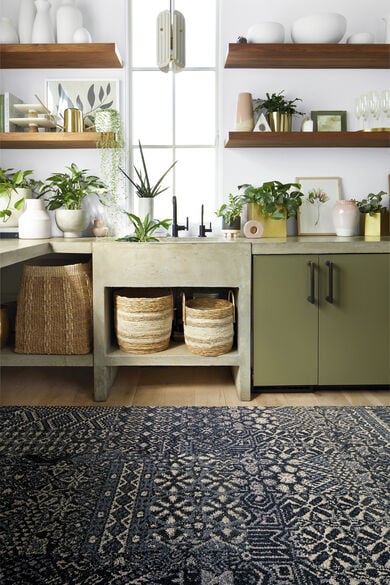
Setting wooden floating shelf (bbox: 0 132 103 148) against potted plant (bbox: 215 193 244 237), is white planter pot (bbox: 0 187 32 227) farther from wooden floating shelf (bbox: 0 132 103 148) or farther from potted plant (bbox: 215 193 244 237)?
potted plant (bbox: 215 193 244 237)

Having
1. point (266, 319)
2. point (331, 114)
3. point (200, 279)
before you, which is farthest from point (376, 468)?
point (331, 114)

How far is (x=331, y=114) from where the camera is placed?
3.89 m

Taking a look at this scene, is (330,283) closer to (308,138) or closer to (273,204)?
(273,204)

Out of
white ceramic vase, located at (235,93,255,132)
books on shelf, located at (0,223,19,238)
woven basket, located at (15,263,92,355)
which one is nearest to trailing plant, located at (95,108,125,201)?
books on shelf, located at (0,223,19,238)

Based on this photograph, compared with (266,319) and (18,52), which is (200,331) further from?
(18,52)

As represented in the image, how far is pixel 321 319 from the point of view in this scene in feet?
10.7

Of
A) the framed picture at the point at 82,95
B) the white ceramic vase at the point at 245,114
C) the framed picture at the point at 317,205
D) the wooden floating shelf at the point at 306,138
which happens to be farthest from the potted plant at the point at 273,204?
the framed picture at the point at 82,95

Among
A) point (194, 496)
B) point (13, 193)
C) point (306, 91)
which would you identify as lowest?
point (194, 496)

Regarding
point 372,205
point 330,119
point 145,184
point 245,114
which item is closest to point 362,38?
point 330,119

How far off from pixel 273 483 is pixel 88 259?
7.07 ft

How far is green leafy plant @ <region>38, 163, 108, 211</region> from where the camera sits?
3.67 m

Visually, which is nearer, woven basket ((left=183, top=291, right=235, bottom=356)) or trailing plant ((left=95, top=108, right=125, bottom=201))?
woven basket ((left=183, top=291, right=235, bottom=356))

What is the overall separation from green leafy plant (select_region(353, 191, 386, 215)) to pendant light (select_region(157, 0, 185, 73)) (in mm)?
1524

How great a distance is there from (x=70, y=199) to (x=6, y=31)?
3.72 feet
